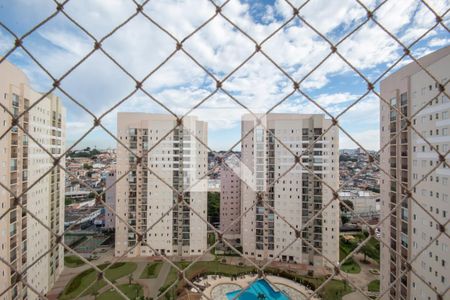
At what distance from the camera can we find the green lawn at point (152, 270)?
229 inches

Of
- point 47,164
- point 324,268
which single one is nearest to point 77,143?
point 47,164

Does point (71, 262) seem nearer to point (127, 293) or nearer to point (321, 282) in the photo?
point (127, 293)

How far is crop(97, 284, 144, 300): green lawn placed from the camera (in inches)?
191

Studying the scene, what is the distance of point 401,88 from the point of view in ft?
13.3

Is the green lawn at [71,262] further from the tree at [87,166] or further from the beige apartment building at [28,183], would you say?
the tree at [87,166]

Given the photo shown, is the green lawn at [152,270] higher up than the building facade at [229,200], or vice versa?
the building facade at [229,200]

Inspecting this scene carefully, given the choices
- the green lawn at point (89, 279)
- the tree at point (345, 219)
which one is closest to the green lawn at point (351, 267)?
the tree at point (345, 219)

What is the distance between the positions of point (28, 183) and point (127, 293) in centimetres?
292

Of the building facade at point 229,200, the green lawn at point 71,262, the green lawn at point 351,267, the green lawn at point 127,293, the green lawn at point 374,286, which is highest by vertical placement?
the building facade at point 229,200

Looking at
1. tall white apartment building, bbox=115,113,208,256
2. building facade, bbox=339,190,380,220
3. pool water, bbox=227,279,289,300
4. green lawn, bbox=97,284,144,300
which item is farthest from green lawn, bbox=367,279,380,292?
green lawn, bbox=97,284,144,300

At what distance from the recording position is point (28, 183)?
13.4 ft

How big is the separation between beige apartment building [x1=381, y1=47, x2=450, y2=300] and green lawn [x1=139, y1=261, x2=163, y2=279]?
4747 mm

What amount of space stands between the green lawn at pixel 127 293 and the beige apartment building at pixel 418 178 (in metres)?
4.60

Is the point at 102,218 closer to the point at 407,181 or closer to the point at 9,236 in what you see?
the point at 9,236
